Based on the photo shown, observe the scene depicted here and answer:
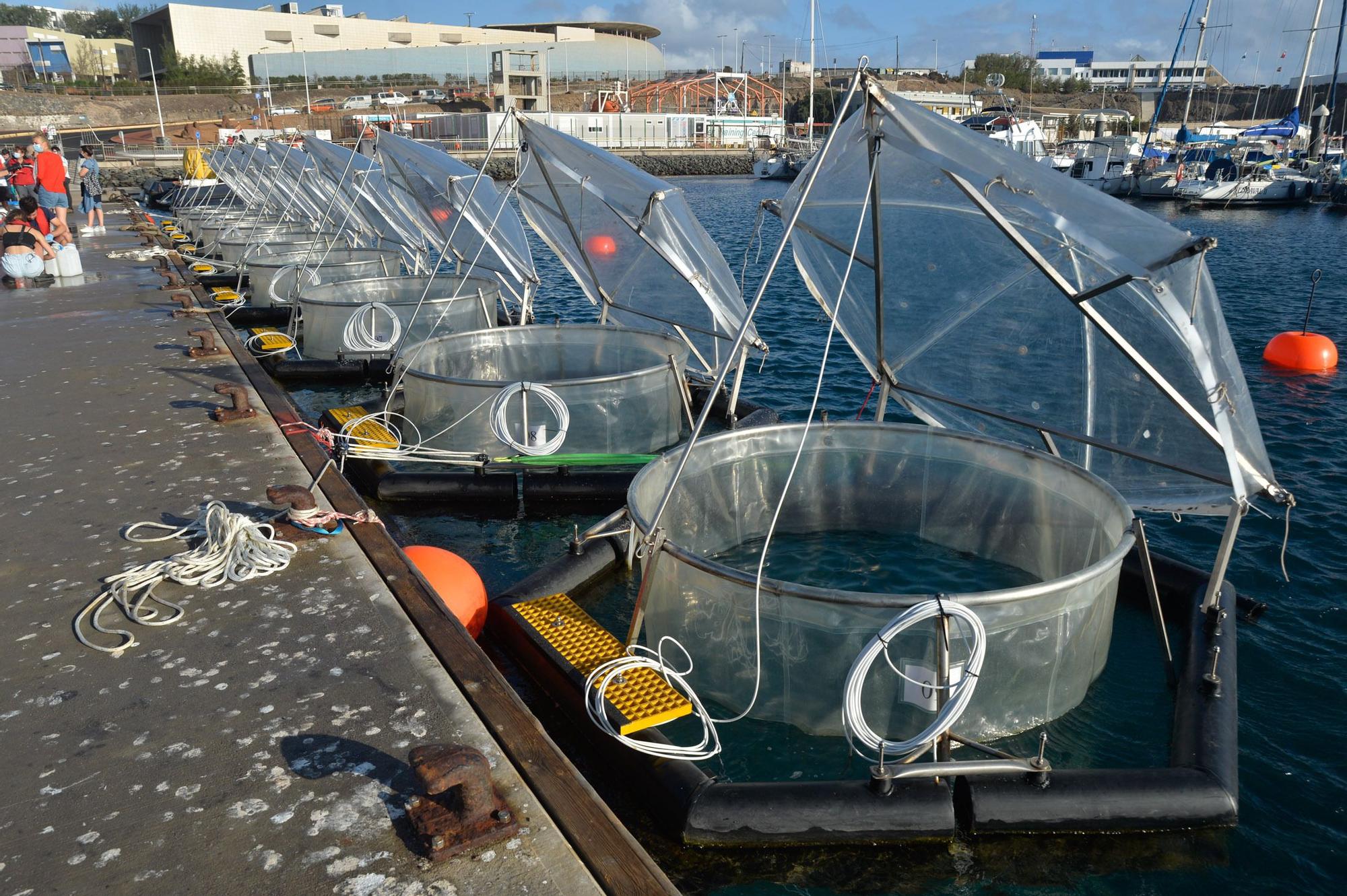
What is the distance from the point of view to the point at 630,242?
1548cm

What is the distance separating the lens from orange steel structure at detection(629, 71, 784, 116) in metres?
124

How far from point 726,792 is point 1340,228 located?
56501 millimetres

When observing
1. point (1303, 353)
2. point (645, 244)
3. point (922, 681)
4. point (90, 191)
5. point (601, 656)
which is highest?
point (645, 244)

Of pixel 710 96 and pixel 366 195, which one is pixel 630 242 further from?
pixel 710 96

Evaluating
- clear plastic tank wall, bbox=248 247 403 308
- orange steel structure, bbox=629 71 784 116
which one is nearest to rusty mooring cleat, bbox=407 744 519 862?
clear plastic tank wall, bbox=248 247 403 308

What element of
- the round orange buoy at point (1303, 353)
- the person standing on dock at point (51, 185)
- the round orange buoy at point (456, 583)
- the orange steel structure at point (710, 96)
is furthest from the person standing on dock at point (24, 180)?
the orange steel structure at point (710, 96)

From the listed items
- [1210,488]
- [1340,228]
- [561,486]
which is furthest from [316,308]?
[1340,228]

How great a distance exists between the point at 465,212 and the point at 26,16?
194 m

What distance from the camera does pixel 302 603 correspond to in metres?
7.27

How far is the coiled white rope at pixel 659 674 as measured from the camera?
650cm

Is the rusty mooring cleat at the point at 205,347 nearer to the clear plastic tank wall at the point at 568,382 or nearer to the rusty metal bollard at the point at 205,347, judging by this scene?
the rusty metal bollard at the point at 205,347

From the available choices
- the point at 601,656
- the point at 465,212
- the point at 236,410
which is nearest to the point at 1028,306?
the point at 601,656

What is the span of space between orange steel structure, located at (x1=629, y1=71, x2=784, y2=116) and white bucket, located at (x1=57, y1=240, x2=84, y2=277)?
103304 mm

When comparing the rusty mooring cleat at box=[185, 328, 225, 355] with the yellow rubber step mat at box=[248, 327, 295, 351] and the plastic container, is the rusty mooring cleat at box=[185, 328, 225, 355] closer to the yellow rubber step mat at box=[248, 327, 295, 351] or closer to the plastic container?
the yellow rubber step mat at box=[248, 327, 295, 351]
